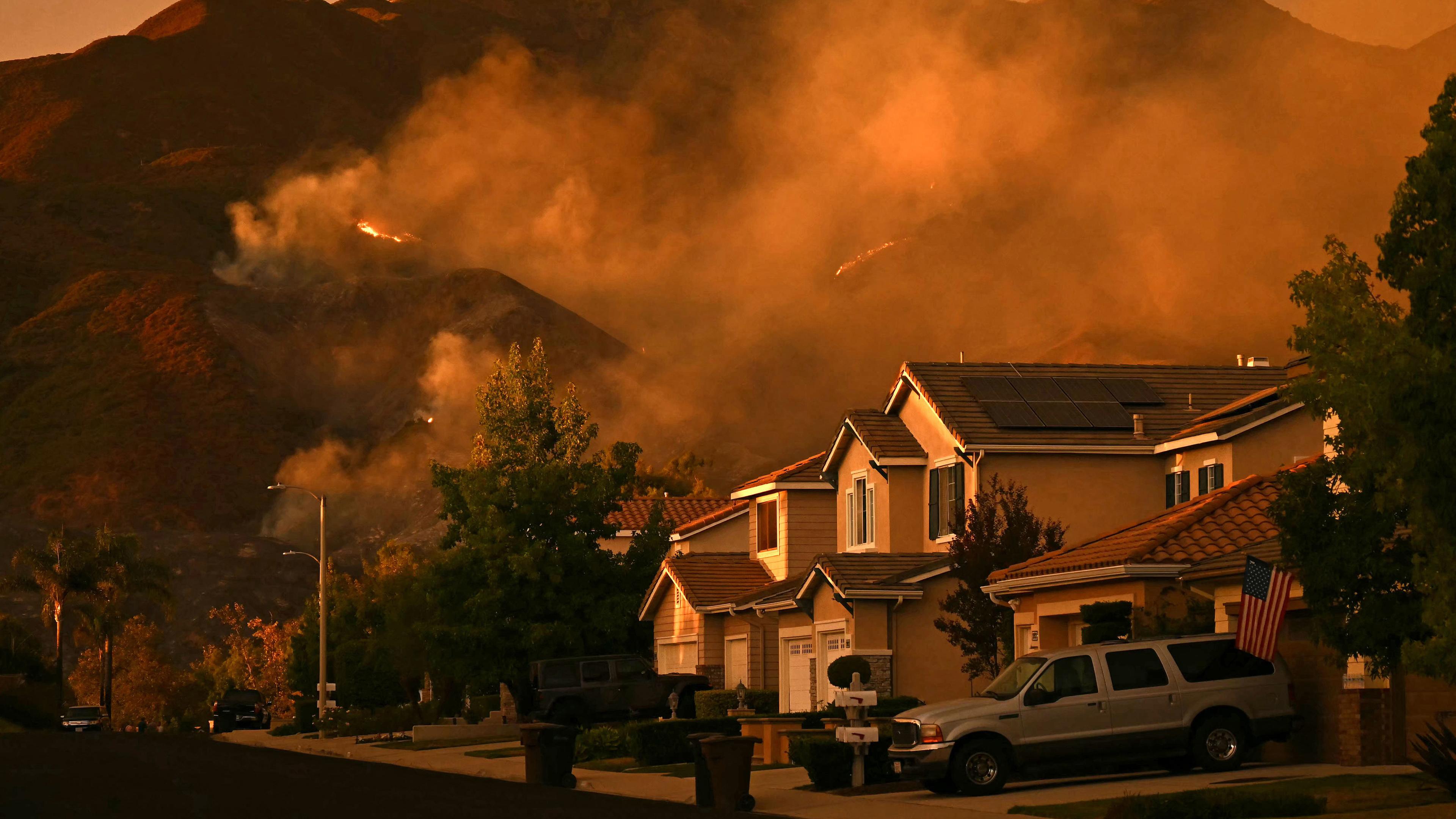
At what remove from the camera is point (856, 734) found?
83.5 ft

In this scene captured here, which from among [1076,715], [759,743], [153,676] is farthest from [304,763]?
[153,676]

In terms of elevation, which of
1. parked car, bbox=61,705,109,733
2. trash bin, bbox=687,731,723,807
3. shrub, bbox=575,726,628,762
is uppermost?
trash bin, bbox=687,731,723,807

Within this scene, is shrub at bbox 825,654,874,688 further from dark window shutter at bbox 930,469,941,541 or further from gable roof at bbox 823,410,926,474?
gable roof at bbox 823,410,926,474

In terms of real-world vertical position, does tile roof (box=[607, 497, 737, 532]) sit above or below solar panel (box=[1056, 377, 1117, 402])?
below

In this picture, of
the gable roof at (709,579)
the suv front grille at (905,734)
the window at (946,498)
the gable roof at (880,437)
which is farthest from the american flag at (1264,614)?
the gable roof at (709,579)

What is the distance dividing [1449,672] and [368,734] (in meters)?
47.2

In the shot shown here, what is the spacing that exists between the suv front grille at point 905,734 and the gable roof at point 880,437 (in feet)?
59.6

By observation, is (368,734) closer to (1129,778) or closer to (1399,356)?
(1129,778)

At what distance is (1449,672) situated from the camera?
1720cm

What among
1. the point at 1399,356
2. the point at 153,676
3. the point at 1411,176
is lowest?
the point at 153,676

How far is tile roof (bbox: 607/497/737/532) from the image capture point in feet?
222

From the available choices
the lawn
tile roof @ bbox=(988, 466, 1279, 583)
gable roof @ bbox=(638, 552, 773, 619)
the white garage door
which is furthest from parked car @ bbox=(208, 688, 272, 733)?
the lawn

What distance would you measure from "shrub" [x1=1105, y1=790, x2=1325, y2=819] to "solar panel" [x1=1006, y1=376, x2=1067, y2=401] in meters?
22.4

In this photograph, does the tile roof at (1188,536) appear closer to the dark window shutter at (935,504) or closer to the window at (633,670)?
the dark window shutter at (935,504)
